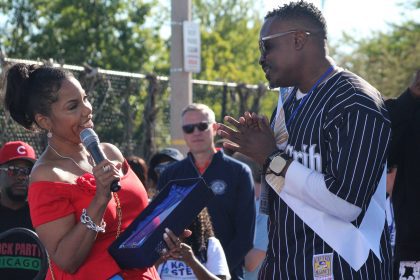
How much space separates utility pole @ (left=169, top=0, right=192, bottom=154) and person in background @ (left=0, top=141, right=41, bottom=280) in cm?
312

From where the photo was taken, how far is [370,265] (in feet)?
12.3

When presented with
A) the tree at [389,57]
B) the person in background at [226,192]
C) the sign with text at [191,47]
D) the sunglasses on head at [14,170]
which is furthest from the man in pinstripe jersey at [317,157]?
the tree at [389,57]

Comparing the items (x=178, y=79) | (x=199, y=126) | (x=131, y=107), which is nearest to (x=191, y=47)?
(x=178, y=79)

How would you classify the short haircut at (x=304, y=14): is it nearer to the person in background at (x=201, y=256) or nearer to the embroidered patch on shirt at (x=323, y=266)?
the embroidered patch on shirt at (x=323, y=266)

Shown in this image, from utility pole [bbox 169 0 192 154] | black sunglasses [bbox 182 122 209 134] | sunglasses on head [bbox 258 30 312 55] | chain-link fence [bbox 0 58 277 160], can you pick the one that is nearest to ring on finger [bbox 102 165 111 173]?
sunglasses on head [bbox 258 30 312 55]

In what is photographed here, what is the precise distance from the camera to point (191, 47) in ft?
31.7

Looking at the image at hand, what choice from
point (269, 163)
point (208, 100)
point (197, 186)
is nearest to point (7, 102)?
point (197, 186)

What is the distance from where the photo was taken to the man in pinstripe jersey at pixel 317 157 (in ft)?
12.1

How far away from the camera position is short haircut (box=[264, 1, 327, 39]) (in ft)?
13.0

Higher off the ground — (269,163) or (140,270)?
(269,163)

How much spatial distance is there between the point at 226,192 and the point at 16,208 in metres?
1.82

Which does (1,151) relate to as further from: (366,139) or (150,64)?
(150,64)

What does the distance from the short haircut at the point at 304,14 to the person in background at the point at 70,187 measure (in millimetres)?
1021

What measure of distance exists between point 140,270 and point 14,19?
25.8 metres
